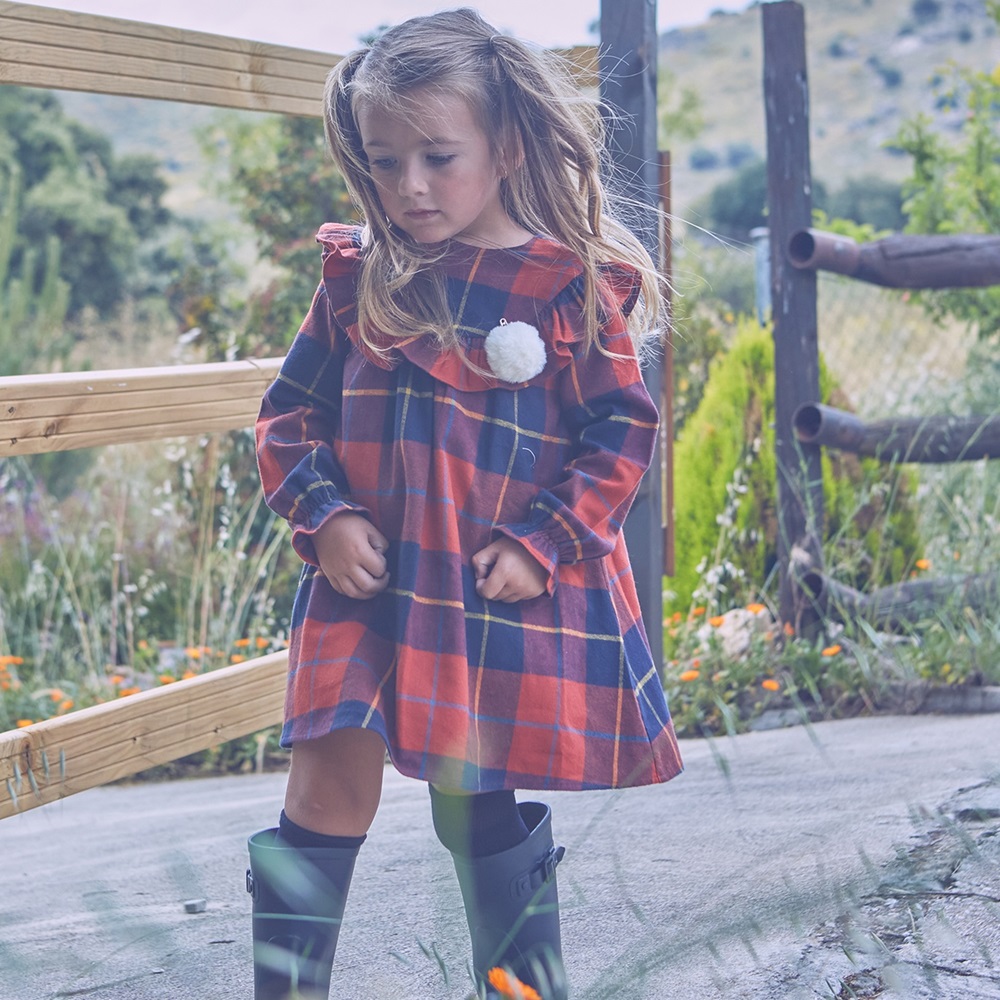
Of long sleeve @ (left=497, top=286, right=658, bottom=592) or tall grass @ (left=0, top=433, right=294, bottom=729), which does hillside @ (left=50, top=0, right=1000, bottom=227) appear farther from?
long sleeve @ (left=497, top=286, right=658, bottom=592)

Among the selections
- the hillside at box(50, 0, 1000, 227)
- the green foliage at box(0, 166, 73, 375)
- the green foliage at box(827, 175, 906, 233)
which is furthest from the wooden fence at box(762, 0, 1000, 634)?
the hillside at box(50, 0, 1000, 227)

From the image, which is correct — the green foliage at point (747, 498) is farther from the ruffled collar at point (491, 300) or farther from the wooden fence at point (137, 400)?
the ruffled collar at point (491, 300)

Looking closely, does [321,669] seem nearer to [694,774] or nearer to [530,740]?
[530,740]

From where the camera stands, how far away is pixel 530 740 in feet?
4.96

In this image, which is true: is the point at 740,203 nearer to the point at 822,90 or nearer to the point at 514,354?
the point at 514,354

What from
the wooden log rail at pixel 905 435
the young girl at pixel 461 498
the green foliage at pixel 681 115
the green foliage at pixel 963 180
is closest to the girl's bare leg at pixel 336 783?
the young girl at pixel 461 498

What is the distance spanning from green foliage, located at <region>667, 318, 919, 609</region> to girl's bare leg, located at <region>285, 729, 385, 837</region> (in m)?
2.54

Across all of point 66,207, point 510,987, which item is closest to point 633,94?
point 510,987

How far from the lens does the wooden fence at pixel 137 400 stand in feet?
6.11

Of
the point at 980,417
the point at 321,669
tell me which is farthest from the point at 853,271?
the point at 321,669

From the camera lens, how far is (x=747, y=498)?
4.29 meters

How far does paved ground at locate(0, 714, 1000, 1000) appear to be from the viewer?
5.13 ft

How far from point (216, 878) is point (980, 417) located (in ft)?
8.45

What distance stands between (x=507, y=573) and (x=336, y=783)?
0.34 meters
